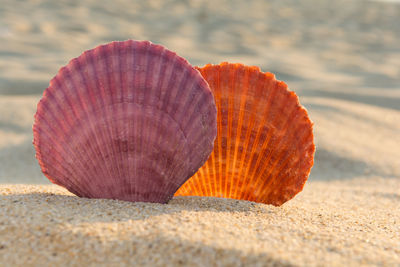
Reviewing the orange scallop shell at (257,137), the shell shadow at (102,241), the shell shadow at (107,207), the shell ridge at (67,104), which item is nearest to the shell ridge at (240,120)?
the orange scallop shell at (257,137)

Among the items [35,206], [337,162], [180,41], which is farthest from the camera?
[180,41]

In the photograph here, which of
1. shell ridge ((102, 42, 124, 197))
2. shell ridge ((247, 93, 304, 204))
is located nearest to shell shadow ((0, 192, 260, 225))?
shell ridge ((247, 93, 304, 204))

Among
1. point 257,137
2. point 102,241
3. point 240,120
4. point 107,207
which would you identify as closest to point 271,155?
point 257,137

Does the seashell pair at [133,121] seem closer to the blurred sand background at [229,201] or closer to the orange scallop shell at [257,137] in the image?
the orange scallop shell at [257,137]

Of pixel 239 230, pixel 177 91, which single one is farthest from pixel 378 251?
pixel 177 91

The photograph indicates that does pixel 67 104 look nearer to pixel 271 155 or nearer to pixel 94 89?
pixel 94 89

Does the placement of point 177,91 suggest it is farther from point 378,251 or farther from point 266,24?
point 266,24

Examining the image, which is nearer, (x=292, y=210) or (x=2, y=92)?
(x=292, y=210)
